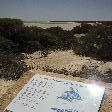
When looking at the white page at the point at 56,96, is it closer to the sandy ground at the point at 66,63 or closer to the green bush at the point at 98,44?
the sandy ground at the point at 66,63

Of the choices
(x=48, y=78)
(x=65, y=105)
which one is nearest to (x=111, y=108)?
(x=65, y=105)

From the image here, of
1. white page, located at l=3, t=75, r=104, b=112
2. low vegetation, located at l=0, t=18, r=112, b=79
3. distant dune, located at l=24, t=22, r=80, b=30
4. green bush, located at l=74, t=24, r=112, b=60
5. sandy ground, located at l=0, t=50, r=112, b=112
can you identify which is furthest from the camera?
distant dune, located at l=24, t=22, r=80, b=30

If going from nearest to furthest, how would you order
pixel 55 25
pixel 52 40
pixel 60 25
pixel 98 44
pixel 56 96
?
pixel 56 96 → pixel 98 44 → pixel 52 40 → pixel 55 25 → pixel 60 25

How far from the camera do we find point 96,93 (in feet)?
18.0

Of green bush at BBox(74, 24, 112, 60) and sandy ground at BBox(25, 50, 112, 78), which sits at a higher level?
green bush at BBox(74, 24, 112, 60)

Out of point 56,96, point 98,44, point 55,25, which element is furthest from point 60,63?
point 56,96

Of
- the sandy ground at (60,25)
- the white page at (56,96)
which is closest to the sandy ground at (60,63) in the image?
the white page at (56,96)

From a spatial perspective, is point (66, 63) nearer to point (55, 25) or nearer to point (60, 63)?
point (60, 63)

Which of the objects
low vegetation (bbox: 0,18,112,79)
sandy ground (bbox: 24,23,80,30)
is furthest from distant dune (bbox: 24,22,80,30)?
low vegetation (bbox: 0,18,112,79)

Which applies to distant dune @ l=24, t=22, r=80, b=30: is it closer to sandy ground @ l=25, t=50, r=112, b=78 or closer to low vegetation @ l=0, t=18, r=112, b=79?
low vegetation @ l=0, t=18, r=112, b=79

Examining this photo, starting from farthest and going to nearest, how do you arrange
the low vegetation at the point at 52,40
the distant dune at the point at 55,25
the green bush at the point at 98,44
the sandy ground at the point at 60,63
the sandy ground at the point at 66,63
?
the distant dune at the point at 55,25 < the low vegetation at the point at 52,40 < the green bush at the point at 98,44 < the sandy ground at the point at 66,63 < the sandy ground at the point at 60,63

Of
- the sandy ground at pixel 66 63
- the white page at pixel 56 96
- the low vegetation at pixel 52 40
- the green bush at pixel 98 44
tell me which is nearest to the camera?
the white page at pixel 56 96

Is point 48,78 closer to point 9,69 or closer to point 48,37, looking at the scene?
point 9,69

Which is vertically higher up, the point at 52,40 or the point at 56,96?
the point at 56,96
